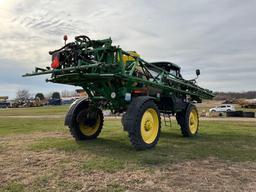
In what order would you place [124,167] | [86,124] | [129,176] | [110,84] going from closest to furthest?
[129,176] < [124,167] < [110,84] < [86,124]

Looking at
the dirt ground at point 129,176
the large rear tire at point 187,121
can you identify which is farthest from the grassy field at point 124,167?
the large rear tire at point 187,121

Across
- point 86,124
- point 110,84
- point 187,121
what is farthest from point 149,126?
point 187,121

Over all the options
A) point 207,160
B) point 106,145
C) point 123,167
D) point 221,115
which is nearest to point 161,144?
point 106,145

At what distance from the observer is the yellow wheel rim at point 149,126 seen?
273 inches

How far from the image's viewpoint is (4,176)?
4711 mm

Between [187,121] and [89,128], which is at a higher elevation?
[187,121]

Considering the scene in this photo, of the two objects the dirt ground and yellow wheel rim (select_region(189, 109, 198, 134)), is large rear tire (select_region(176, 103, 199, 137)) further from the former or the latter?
the dirt ground

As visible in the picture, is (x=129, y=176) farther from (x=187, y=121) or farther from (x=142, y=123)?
(x=187, y=121)

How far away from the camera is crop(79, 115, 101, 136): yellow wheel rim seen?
28.4 feet

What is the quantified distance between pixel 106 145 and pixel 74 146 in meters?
0.90

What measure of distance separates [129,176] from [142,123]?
2312 millimetres

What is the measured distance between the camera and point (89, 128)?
8938mm

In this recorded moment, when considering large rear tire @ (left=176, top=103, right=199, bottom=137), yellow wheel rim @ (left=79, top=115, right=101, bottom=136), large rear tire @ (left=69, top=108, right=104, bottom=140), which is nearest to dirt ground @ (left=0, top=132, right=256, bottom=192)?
large rear tire @ (left=69, top=108, right=104, bottom=140)

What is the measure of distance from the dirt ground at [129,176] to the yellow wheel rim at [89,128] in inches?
101
